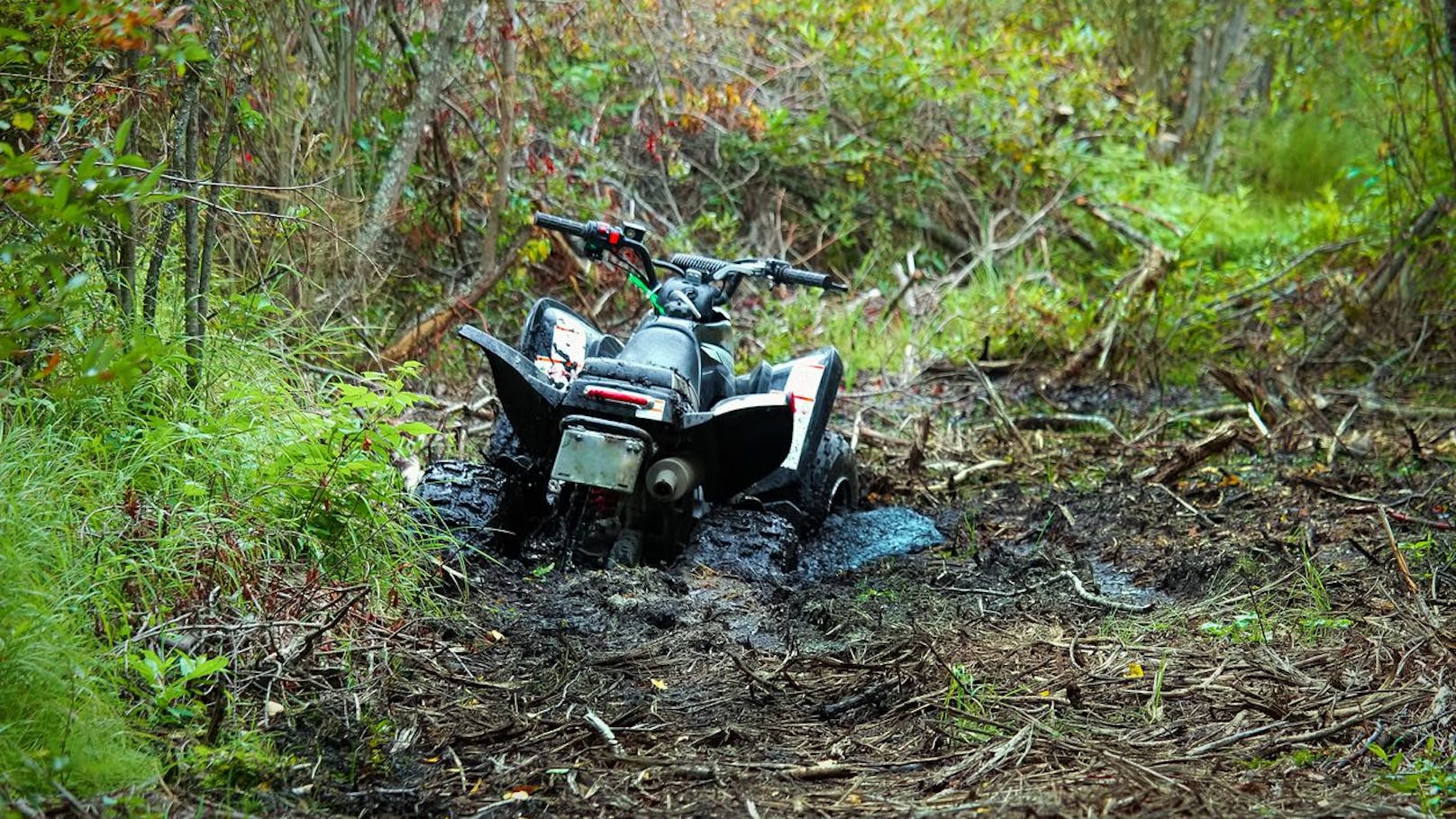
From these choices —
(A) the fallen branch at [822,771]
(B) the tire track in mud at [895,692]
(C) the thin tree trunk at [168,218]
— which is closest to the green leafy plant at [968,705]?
(B) the tire track in mud at [895,692]

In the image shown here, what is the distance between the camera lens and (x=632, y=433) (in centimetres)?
428

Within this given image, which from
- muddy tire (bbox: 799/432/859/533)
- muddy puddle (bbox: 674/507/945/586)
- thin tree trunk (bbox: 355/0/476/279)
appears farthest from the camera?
thin tree trunk (bbox: 355/0/476/279)

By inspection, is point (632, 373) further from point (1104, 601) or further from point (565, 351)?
point (1104, 601)

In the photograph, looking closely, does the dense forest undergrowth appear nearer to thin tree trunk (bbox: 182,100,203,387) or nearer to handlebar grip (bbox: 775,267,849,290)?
thin tree trunk (bbox: 182,100,203,387)

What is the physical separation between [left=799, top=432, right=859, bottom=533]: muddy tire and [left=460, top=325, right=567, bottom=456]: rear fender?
1.19 m

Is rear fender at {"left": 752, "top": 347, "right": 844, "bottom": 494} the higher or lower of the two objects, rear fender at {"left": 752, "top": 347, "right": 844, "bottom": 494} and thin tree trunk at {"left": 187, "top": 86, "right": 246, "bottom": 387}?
the lower

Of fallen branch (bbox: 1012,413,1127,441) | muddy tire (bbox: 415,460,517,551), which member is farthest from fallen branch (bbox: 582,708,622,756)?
fallen branch (bbox: 1012,413,1127,441)

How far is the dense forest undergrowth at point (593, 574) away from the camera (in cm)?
286

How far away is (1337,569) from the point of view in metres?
4.40

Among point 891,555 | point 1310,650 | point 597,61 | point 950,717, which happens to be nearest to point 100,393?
point 950,717

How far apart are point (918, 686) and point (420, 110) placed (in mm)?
4187

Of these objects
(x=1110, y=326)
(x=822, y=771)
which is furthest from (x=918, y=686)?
(x=1110, y=326)

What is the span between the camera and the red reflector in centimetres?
432

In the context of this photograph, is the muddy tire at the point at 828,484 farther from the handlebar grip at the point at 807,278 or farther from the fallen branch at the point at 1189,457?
the fallen branch at the point at 1189,457
